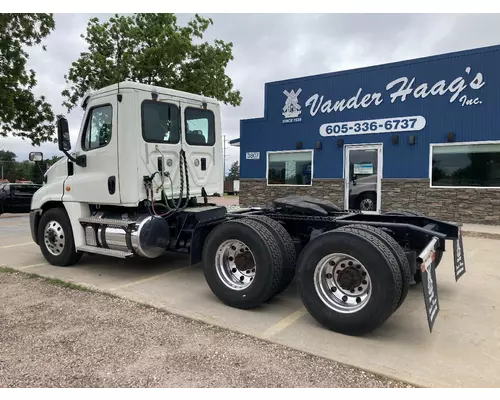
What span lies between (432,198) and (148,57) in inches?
526

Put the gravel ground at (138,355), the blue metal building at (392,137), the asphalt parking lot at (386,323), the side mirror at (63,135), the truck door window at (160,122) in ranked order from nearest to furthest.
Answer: the gravel ground at (138,355) < the asphalt parking lot at (386,323) < the truck door window at (160,122) < the side mirror at (63,135) < the blue metal building at (392,137)

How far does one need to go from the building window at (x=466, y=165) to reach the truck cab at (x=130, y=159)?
26.4 feet

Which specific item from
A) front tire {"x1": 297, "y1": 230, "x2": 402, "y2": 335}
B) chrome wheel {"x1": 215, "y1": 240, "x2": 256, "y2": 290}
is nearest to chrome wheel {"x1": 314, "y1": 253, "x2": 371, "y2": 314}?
front tire {"x1": 297, "y1": 230, "x2": 402, "y2": 335}

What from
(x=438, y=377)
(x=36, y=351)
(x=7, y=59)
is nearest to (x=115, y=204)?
(x=36, y=351)

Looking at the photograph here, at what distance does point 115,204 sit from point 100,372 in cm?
309

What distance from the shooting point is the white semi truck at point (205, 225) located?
12.3ft

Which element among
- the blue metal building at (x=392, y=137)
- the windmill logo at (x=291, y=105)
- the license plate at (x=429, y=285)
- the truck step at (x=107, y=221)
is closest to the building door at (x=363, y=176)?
the blue metal building at (x=392, y=137)

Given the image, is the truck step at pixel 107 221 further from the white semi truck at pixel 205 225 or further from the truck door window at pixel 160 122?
the truck door window at pixel 160 122

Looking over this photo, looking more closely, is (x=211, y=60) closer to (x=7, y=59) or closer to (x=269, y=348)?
(x=7, y=59)

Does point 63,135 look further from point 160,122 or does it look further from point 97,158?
point 160,122

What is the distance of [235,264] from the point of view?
4.63 metres

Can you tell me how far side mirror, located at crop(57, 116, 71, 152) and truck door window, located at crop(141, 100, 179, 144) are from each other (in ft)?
3.94

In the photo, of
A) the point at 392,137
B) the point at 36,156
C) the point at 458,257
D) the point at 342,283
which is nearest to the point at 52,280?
the point at 36,156

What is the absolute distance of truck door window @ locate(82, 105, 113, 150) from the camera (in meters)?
5.79
